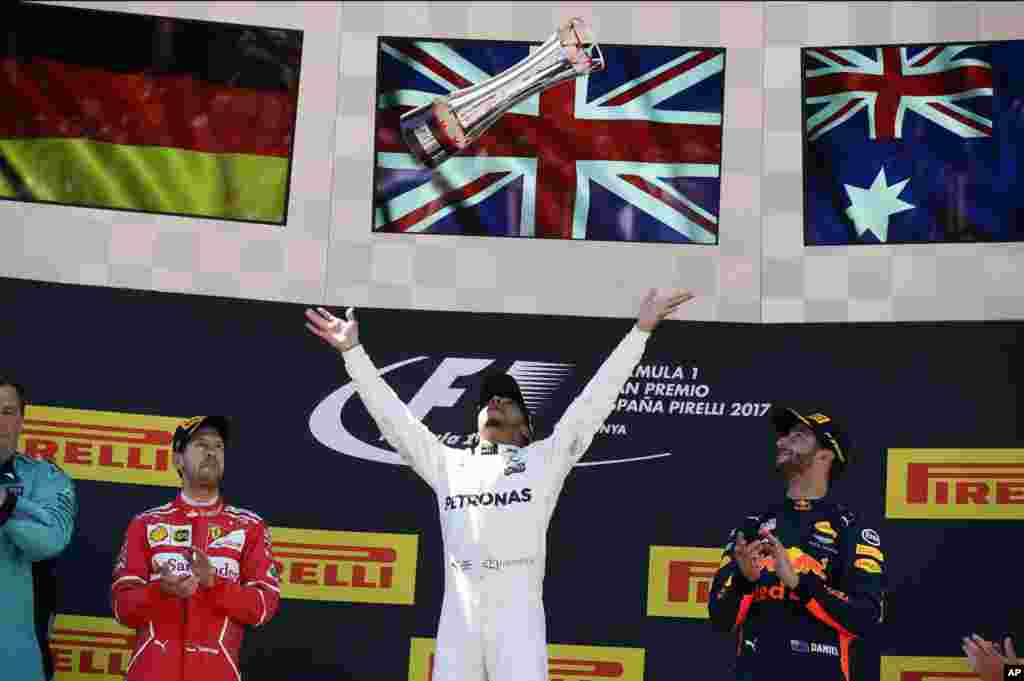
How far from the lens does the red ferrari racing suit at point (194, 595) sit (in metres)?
5.25

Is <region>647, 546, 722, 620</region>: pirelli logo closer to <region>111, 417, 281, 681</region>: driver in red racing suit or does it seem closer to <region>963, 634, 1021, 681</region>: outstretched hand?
<region>111, 417, 281, 681</region>: driver in red racing suit

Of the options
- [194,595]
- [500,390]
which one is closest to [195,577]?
[194,595]

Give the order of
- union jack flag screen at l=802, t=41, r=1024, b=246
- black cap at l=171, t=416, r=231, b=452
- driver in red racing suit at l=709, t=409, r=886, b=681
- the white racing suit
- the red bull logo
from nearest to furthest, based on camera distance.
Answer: the white racing suit → driver in red racing suit at l=709, t=409, r=886, b=681 → the red bull logo → black cap at l=171, t=416, r=231, b=452 → union jack flag screen at l=802, t=41, r=1024, b=246

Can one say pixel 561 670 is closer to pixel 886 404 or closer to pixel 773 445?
pixel 773 445

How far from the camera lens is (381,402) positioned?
5.15m

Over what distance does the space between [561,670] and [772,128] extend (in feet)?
7.35

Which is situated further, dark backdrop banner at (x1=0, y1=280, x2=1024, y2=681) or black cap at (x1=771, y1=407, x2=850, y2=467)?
dark backdrop banner at (x1=0, y1=280, x2=1024, y2=681)

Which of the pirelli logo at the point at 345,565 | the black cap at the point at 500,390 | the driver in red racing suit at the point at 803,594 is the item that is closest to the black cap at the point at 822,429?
the driver in red racing suit at the point at 803,594

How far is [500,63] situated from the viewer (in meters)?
6.70

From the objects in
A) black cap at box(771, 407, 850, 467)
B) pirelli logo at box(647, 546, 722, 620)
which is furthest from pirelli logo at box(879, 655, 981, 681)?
black cap at box(771, 407, 850, 467)

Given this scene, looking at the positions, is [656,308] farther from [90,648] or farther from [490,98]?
[90,648]

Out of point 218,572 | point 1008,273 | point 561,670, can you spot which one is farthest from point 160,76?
Answer: point 1008,273

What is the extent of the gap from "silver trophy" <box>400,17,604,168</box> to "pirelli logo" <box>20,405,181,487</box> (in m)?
1.54

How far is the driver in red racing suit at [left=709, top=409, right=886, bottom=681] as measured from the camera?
16.6 feet
